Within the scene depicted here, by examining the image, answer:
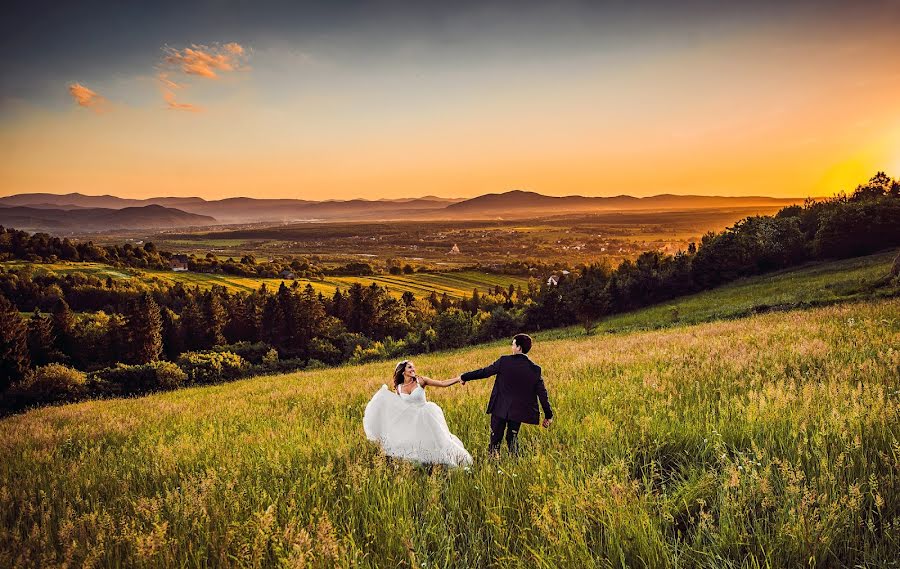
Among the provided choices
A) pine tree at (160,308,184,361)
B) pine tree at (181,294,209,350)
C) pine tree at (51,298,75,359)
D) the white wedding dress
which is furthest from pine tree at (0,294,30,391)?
the white wedding dress

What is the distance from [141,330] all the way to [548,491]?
3381 inches

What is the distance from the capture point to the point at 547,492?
3.86 meters

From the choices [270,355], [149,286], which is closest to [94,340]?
[270,355]

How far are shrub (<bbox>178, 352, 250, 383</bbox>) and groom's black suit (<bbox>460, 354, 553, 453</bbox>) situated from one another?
5373cm

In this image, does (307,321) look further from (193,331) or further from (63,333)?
(63,333)

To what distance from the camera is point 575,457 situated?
4.74 meters

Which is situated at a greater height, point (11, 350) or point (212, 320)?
point (212, 320)

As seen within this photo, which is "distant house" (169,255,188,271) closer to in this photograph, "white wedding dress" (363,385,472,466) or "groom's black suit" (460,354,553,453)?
"white wedding dress" (363,385,472,466)

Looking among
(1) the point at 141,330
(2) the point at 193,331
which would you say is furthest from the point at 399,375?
(2) the point at 193,331

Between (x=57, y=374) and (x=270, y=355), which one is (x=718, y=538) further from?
(x=270, y=355)

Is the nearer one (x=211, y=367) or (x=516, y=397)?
(x=516, y=397)

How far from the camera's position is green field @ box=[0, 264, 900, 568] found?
2.98 meters

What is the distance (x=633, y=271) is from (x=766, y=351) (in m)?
54.4

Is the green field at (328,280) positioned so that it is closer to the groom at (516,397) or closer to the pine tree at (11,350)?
the pine tree at (11,350)
